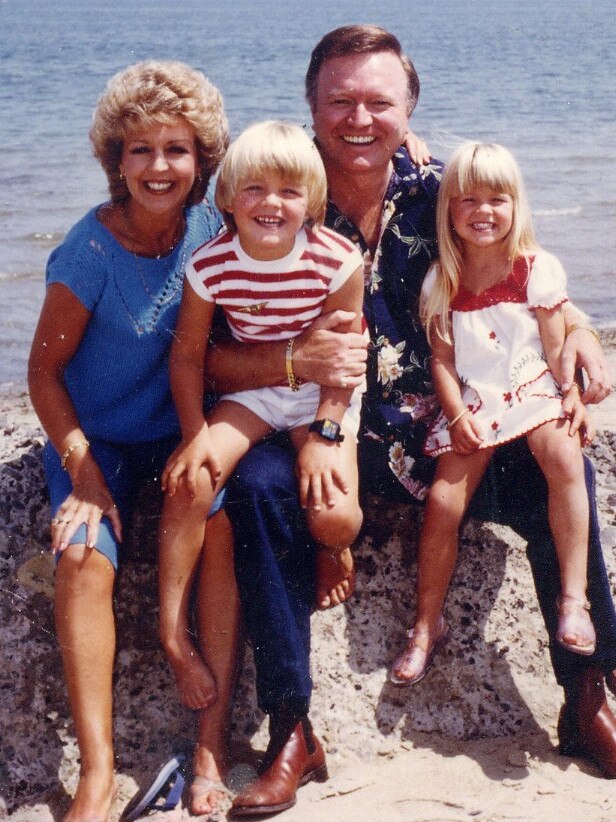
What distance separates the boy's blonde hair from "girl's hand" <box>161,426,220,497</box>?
0.72m

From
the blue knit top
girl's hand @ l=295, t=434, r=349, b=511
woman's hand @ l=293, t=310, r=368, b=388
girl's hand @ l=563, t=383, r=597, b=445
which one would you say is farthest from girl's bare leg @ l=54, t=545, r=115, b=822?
girl's hand @ l=563, t=383, r=597, b=445

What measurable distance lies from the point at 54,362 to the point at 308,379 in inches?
30.2

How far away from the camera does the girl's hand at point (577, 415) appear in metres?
2.92

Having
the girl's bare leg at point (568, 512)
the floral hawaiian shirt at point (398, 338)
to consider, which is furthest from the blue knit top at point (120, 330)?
the girl's bare leg at point (568, 512)

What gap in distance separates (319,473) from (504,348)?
779mm

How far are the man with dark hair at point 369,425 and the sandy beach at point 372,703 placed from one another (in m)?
0.17

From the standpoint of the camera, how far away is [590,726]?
2840mm

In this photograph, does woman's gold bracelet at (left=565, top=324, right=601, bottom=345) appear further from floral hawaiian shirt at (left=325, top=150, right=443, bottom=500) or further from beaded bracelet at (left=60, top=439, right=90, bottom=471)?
beaded bracelet at (left=60, top=439, right=90, bottom=471)

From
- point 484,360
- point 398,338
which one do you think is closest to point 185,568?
point 398,338

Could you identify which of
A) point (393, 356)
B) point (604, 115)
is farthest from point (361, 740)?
point (604, 115)

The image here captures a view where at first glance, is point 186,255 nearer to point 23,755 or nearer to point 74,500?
point 74,500

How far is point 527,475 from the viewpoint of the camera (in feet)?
9.85

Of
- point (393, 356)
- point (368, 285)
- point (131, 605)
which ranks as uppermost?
point (368, 285)

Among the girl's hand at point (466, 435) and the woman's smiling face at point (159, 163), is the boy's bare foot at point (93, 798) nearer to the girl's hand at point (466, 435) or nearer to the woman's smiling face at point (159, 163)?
the girl's hand at point (466, 435)
